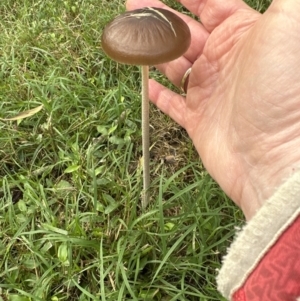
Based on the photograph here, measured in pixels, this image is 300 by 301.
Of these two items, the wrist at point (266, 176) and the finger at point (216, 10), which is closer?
the wrist at point (266, 176)

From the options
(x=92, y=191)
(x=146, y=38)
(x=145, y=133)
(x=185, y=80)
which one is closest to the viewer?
(x=146, y=38)

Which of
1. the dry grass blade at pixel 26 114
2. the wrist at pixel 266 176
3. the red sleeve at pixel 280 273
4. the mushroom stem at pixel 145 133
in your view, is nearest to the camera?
the red sleeve at pixel 280 273

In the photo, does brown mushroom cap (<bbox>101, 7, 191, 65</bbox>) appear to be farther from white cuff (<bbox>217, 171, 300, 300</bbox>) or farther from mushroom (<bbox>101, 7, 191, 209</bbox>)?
white cuff (<bbox>217, 171, 300, 300</bbox>)

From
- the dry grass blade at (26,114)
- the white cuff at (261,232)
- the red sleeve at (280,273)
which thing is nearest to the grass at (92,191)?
the dry grass blade at (26,114)

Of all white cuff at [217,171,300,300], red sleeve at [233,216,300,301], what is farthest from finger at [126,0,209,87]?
red sleeve at [233,216,300,301]

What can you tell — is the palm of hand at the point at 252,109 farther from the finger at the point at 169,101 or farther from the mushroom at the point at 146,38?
the mushroom at the point at 146,38

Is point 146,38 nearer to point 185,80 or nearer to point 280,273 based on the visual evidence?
point 185,80

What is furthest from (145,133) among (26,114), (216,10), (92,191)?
(26,114)
